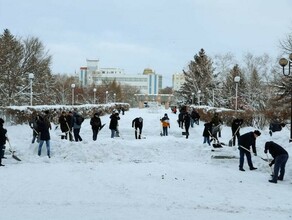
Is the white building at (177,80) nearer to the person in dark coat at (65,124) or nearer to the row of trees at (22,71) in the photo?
the row of trees at (22,71)

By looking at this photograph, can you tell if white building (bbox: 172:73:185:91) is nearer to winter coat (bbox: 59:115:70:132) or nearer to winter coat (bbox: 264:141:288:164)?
winter coat (bbox: 59:115:70:132)

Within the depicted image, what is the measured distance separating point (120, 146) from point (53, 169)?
148 inches

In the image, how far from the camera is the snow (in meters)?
7.46

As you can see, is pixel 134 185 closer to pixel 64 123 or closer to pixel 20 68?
pixel 64 123

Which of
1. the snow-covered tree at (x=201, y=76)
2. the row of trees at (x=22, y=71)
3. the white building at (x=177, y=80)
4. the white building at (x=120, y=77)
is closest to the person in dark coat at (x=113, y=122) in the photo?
the row of trees at (x=22, y=71)

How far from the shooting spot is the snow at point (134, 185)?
7457 mm

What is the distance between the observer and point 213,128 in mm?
18438

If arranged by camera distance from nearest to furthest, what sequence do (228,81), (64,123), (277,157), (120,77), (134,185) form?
(134,185), (277,157), (64,123), (228,81), (120,77)

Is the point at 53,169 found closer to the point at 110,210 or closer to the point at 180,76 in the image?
the point at 110,210

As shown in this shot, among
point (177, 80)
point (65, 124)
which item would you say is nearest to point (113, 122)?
point (65, 124)

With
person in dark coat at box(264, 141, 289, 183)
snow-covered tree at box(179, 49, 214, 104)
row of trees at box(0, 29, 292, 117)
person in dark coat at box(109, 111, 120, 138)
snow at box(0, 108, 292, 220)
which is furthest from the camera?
snow-covered tree at box(179, 49, 214, 104)

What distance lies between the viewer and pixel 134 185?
32.6 feet

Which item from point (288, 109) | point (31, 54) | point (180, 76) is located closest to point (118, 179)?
point (288, 109)

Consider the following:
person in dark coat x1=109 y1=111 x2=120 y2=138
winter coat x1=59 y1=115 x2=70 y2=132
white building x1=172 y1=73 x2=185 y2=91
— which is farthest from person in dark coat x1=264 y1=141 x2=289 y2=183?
white building x1=172 y1=73 x2=185 y2=91
